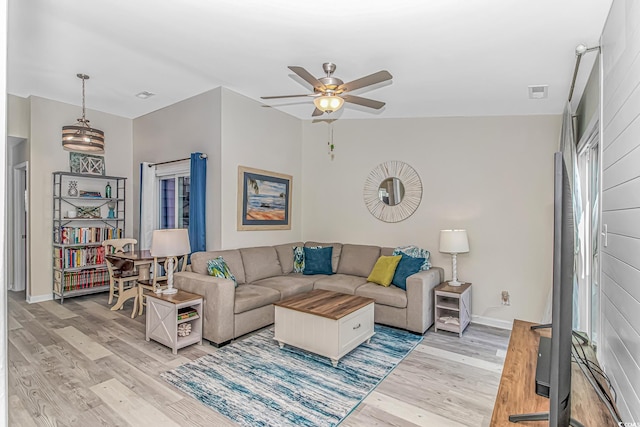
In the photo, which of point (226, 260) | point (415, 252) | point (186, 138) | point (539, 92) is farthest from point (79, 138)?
point (539, 92)

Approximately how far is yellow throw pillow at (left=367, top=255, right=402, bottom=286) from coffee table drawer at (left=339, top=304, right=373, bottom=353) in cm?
73

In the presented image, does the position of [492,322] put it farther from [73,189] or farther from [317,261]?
[73,189]

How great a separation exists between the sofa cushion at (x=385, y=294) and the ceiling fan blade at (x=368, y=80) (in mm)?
2231

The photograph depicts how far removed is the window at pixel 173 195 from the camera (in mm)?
4891

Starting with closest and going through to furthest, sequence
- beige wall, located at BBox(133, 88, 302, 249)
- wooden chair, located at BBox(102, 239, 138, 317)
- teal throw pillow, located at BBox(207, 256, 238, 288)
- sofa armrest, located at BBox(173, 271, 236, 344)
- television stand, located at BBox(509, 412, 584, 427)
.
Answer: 1. television stand, located at BBox(509, 412, 584, 427)
2. sofa armrest, located at BBox(173, 271, 236, 344)
3. teal throw pillow, located at BBox(207, 256, 238, 288)
4. beige wall, located at BBox(133, 88, 302, 249)
5. wooden chair, located at BBox(102, 239, 138, 317)

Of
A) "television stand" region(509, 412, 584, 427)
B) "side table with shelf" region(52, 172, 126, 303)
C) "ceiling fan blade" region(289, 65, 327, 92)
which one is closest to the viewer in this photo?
"television stand" region(509, 412, 584, 427)

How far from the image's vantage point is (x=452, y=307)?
3.78 meters

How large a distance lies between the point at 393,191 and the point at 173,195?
3.20 m

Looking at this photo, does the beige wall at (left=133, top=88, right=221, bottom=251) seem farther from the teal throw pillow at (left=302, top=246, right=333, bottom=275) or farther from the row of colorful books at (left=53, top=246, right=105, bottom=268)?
the teal throw pillow at (left=302, top=246, right=333, bottom=275)

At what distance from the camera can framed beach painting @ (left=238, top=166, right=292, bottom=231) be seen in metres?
4.51

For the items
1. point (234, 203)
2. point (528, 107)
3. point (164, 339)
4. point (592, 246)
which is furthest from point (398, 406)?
point (528, 107)

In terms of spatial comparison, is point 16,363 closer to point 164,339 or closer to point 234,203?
point 164,339

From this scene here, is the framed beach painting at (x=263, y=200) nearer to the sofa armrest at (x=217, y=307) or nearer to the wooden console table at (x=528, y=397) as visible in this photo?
the sofa armrest at (x=217, y=307)

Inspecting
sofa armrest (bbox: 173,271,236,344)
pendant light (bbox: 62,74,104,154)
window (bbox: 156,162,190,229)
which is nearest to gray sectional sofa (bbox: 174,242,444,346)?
sofa armrest (bbox: 173,271,236,344)
